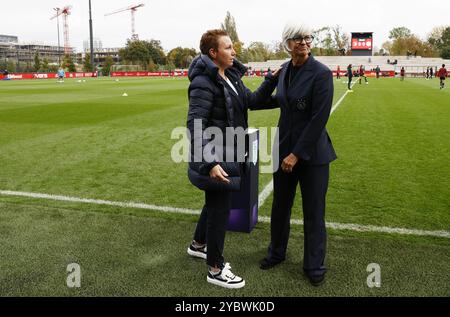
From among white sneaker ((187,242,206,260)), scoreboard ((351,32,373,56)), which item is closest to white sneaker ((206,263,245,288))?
white sneaker ((187,242,206,260))

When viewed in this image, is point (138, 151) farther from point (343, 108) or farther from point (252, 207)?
point (343, 108)

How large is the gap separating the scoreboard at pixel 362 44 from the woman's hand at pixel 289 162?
8570 cm

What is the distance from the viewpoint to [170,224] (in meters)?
4.52

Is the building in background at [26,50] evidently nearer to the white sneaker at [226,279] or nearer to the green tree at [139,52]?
the green tree at [139,52]

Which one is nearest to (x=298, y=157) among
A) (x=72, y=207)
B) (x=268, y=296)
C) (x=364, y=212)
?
→ (x=268, y=296)

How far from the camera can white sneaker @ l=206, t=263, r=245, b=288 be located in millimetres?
3248

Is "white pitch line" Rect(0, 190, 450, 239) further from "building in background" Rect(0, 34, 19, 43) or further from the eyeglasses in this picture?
"building in background" Rect(0, 34, 19, 43)

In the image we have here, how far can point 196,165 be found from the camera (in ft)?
10.1

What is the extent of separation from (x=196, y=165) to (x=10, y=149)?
672cm

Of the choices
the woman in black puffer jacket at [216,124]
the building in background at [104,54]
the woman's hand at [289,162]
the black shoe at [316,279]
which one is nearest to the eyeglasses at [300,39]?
the woman in black puffer jacket at [216,124]

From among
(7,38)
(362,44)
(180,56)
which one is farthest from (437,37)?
(7,38)

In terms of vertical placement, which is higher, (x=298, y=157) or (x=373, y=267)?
(x=298, y=157)

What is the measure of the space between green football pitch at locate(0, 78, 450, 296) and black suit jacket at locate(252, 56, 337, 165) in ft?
3.24

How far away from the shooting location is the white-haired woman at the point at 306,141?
3.04 m
